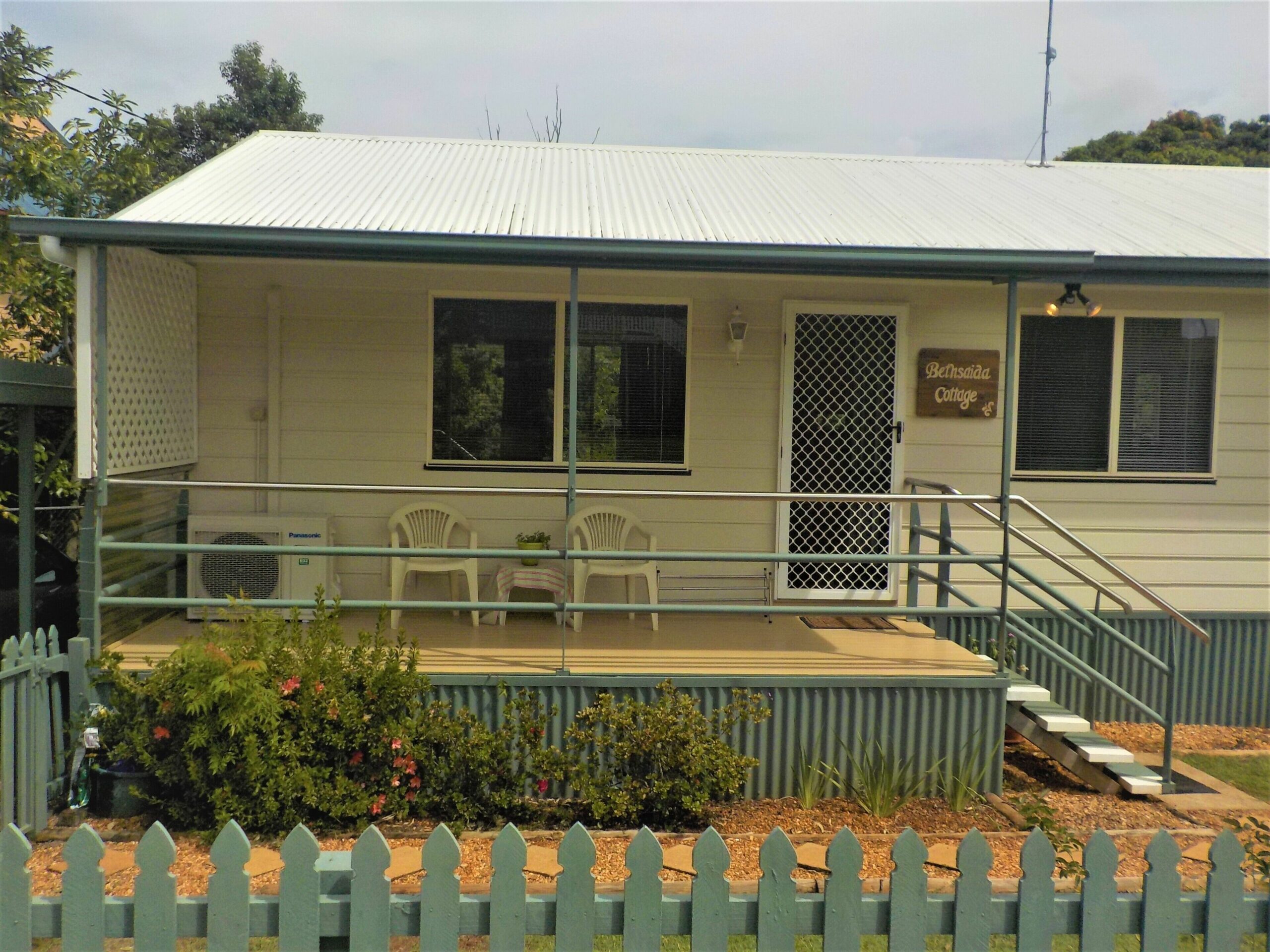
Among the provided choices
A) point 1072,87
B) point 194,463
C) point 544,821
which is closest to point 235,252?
point 194,463

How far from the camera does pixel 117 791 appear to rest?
17.4 feet

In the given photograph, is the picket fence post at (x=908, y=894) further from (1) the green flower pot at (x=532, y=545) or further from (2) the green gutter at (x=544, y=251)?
(1) the green flower pot at (x=532, y=545)

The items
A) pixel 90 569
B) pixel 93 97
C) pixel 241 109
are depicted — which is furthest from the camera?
pixel 241 109

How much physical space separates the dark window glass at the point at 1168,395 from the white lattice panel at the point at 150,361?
708 cm

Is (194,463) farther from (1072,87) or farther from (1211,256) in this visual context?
(1072,87)

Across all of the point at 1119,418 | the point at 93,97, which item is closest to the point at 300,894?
the point at 1119,418

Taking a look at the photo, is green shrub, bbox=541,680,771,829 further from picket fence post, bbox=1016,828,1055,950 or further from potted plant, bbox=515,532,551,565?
picket fence post, bbox=1016,828,1055,950

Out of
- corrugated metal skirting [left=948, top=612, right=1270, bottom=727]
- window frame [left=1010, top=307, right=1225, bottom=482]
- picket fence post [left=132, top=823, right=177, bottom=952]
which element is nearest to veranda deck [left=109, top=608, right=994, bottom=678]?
corrugated metal skirting [left=948, top=612, right=1270, bottom=727]

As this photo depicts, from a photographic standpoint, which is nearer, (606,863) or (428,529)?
(606,863)

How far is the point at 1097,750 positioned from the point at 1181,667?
98.4 inches

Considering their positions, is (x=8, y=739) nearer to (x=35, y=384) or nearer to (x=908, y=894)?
(x=35, y=384)

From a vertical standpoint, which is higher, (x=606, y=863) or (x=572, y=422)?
(x=572, y=422)

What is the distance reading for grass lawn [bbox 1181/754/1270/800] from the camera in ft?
21.5

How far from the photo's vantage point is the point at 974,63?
1872 cm
